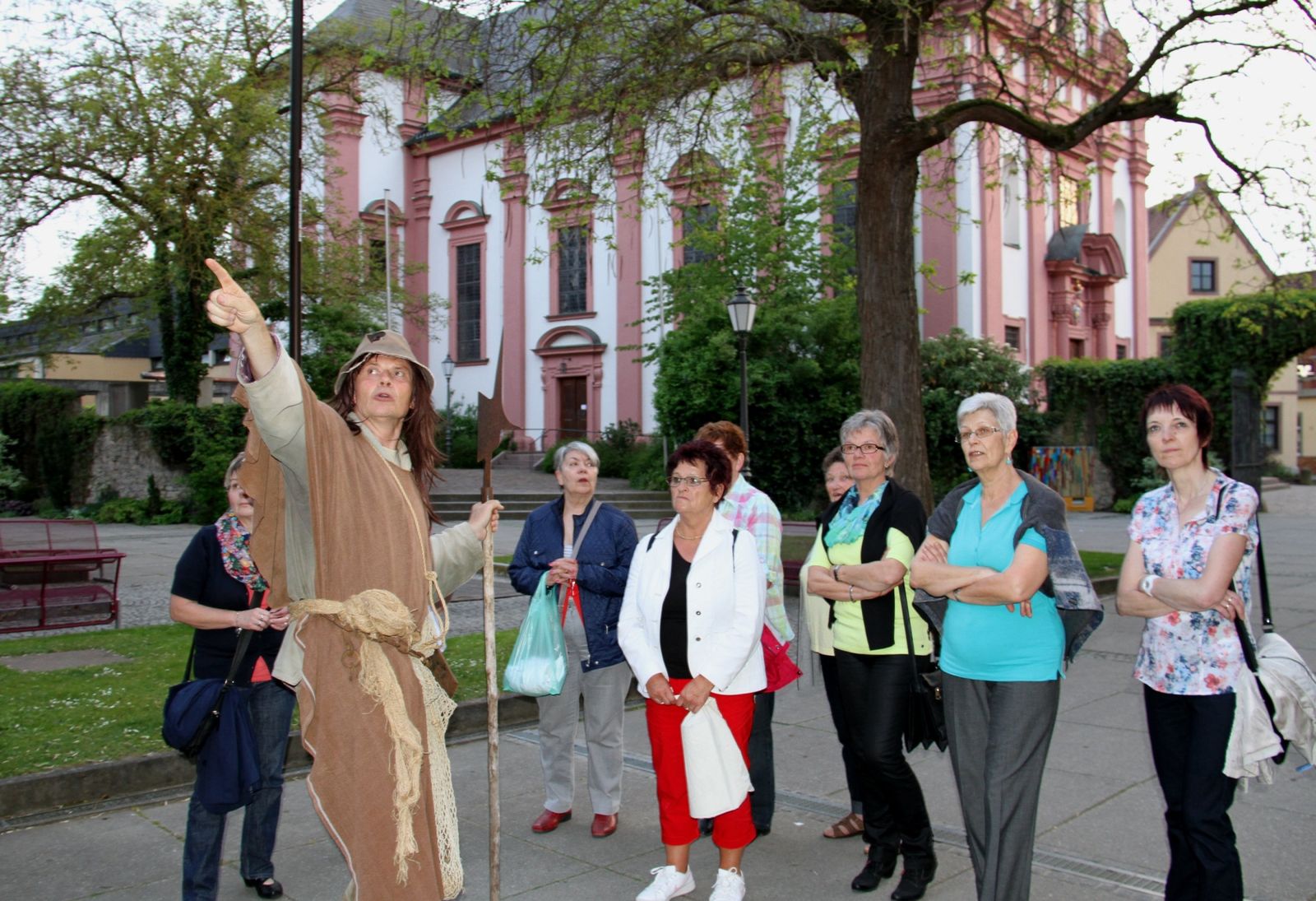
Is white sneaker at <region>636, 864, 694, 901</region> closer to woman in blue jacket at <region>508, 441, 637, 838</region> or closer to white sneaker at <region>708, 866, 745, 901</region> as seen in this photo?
white sneaker at <region>708, 866, 745, 901</region>

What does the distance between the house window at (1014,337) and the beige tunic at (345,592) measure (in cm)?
2763

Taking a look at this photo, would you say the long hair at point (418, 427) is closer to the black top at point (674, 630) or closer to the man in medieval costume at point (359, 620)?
the man in medieval costume at point (359, 620)

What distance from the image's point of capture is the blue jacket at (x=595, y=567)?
5.43 metres

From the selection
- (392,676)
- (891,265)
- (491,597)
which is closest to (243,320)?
(392,676)

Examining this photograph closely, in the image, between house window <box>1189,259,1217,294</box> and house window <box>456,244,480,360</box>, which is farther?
house window <box>1189,259,1217,294</box>

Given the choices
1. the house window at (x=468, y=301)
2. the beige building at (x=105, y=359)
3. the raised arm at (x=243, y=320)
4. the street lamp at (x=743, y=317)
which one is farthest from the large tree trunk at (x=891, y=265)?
the house window at (x=468, y=301)

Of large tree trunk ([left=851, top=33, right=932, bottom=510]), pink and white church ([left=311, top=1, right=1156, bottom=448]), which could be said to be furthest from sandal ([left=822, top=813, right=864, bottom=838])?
pink and white church ([left=311, top=1, right=1156, bottom=448])

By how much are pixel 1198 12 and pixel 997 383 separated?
14936 millimetres

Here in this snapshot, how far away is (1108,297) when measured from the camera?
107 ft

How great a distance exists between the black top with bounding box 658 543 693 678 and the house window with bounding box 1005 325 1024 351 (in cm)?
2609

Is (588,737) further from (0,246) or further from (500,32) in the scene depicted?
(0,246)

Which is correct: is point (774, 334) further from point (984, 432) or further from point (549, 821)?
point (984, 432)

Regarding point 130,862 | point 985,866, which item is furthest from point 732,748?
point 130,862

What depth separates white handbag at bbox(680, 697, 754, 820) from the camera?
167 inches
